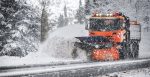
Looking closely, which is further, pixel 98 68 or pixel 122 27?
pixel 122 27

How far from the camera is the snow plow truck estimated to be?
2002cm

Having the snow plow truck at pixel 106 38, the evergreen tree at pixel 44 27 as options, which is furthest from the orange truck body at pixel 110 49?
the evergreen tree at pixel 44 27

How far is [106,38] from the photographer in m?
20.2

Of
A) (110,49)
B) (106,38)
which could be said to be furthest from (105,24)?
(110,49)

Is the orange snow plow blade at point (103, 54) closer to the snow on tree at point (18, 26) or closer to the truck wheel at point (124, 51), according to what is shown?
the truck wheel at point (124, 51)

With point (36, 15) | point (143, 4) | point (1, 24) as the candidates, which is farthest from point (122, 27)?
point (143, 4)

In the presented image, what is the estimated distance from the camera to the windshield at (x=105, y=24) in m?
21.1

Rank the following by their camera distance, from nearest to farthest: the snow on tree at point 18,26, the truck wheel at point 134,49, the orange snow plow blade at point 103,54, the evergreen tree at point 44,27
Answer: the orange snow plow blade at point 103,54 → the snow on tree at point 18,26 → the truck wheel at point 134,49 → the evergreen tree at point 44,27

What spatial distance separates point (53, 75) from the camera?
1066cm

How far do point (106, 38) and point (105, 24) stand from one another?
137cm

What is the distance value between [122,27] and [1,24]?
9338mm

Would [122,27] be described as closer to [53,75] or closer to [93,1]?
[53,75]

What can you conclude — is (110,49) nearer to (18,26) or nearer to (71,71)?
(18,26)

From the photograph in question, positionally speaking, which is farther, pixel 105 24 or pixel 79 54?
pixel 79 54
